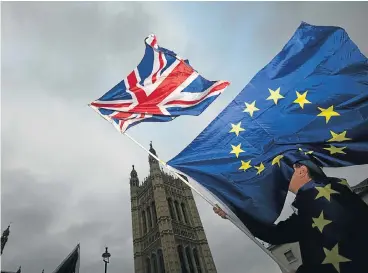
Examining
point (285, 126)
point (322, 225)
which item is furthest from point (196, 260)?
point (322, 225)

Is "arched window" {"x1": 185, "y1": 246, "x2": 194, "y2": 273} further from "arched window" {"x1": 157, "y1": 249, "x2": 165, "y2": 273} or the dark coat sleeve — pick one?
the dark coat sleeve

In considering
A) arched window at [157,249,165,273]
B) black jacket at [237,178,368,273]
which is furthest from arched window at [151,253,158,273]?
black jacket at [237,178,368,273]

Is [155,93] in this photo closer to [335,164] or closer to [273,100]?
[273,100]

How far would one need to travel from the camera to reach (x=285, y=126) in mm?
8586

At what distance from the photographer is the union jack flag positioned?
33.8 feet

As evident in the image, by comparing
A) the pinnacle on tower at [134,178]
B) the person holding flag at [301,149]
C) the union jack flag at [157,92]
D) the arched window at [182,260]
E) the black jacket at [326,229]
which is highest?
the pinnacle on tower at [134,178]

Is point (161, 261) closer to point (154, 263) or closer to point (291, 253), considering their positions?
point (154, 263)

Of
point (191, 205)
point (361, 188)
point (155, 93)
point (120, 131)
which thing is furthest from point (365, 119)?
point (191, 205)

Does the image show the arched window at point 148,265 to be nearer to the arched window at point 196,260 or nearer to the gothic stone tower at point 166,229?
the gothic stone tower at point 166,229

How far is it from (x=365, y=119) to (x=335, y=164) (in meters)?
1.47

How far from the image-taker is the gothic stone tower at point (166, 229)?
183ft

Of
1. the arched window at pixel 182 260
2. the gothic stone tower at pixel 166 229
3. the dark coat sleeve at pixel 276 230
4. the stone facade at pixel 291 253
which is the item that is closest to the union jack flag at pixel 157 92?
the dark coat sleeve at pixel 276 230

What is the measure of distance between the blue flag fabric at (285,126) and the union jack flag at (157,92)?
1296 mm

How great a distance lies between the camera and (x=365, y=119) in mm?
7719
